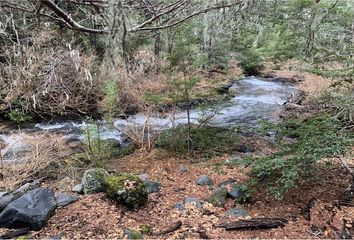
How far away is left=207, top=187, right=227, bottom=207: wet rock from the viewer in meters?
3.80

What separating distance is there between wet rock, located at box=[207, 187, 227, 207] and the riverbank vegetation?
1 centimetres

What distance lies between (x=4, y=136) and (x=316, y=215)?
23.2 ft

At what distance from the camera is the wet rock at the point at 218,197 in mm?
3797

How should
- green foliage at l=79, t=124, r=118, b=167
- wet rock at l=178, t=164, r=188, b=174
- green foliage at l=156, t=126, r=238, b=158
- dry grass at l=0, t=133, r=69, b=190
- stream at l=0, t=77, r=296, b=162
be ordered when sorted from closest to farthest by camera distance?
dry grass at l=0, t=133, r=69, b=190 < wet rock at l=178, t=164, r=188, b=174 < green foliage at l=79, t=124, r=118, b=167 < green foliage at l=156, t=126, r=238, b=158 < stream at l=0, t=77, r=296, b=162

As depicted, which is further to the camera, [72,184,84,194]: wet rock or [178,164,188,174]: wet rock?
[178,164,188,174]: wet rock

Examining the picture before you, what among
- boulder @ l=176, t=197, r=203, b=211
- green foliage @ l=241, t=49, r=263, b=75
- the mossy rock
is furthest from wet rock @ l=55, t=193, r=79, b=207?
green foliage @ l=241, t=49, r=263, b=75

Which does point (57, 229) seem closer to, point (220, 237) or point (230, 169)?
point (220, 237)

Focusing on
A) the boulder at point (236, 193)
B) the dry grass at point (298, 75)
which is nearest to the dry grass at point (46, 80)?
the boulder at point (236, 193)

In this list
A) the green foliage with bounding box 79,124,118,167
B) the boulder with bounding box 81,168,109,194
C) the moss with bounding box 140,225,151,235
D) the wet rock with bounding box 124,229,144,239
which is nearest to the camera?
the wet rock with bounding box 124,229,144,239

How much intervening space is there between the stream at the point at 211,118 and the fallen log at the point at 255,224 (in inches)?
113

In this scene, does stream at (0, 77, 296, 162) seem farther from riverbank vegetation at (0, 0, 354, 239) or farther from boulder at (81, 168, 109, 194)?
boulder at (81, 168, 109, 194)

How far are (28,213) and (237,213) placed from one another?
2.12m

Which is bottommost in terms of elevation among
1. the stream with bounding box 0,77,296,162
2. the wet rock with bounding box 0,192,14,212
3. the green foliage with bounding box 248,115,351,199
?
the stream with bounding box 0,77,296,162

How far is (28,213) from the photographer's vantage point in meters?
3.22
